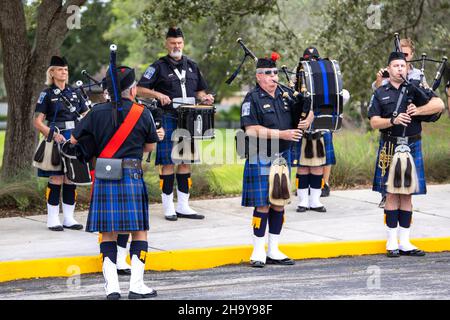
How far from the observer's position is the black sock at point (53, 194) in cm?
1045

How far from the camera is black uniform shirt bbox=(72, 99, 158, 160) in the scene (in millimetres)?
7555

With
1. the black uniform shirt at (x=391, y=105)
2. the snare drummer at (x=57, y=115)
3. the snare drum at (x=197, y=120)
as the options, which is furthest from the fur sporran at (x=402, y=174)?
the snare drummer at (x=57, y=115)

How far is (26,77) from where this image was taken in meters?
12.7

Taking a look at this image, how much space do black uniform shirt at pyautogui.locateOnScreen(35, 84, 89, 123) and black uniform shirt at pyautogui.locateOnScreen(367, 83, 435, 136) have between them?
3.15 meters

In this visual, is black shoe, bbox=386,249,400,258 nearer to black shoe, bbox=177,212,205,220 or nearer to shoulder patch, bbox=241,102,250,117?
shoulder patch, bbox=241,102,250,117

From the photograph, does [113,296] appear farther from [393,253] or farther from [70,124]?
[70,124]

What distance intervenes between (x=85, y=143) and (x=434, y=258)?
3715 mm

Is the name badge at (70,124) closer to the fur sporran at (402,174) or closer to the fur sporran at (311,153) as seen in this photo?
the fur sporran at (311,153)

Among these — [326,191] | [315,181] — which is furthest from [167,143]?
[326,191]

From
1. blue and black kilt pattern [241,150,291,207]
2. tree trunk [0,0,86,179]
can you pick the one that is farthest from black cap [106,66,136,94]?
tree trunk [0,0,86,179]

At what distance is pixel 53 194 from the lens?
34.4ft

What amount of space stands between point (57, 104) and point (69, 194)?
1003 mm

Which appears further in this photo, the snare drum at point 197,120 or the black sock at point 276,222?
the snare drum at point 197,120
